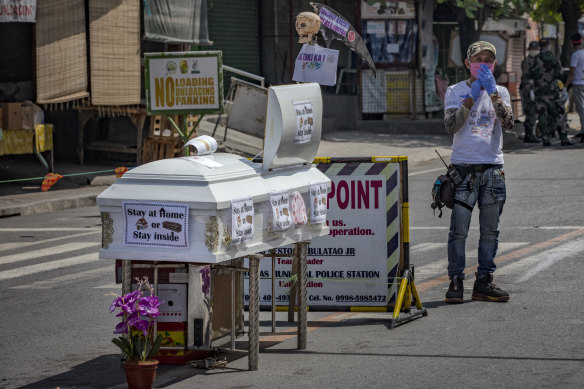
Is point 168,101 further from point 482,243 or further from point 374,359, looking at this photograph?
point 374,359

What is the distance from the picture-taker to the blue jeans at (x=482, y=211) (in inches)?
382

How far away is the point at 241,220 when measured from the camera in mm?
7219

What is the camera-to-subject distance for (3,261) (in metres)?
12.9

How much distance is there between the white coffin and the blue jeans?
2453 millimetres

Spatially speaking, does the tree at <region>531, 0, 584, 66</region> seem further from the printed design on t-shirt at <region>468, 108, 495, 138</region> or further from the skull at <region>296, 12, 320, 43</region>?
the skull at <region>296, 12, 320, 43</region>

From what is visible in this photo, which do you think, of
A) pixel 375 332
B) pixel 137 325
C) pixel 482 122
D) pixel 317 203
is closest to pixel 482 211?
pixel 482 122

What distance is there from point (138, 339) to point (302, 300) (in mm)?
1572

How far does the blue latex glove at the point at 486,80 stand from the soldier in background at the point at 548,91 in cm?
1609

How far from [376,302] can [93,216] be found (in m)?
8.48

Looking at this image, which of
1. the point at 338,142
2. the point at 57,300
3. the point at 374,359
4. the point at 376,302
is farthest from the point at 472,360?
the point at 338,142

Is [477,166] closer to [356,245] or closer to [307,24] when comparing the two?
[356,245]

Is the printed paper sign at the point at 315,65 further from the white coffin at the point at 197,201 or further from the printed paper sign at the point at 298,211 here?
the white coffin at the point at 197,201

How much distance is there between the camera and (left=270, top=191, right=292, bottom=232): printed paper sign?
764 centimetres

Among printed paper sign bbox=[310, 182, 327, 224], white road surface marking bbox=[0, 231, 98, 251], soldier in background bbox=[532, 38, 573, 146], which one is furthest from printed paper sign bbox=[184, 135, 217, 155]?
soldier in background bbox=[532, 38, 573, 146]
